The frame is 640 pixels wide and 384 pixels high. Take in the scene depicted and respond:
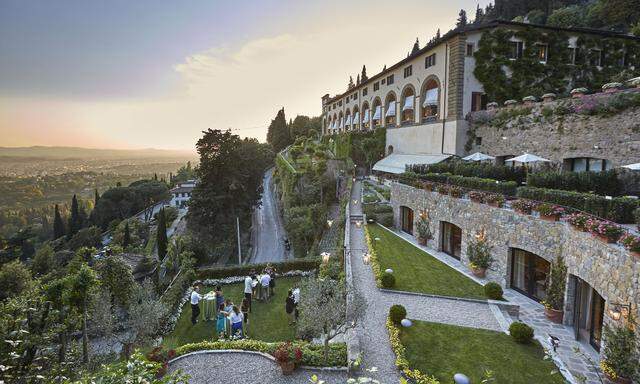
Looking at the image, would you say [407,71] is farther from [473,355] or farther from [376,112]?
[473,355]

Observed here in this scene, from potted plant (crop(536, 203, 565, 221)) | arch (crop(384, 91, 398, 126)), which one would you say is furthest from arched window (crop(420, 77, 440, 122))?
potted plant (crop(536, 203, 565, 221))

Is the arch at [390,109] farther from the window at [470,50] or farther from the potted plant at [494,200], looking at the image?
the potted plant at [494,200]

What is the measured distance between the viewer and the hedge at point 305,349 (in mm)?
10531

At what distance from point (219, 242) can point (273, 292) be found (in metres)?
16.4

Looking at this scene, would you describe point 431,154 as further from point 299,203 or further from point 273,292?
point 273,292

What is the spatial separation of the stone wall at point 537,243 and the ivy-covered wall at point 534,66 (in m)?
13.8

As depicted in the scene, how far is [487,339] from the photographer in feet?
37.8

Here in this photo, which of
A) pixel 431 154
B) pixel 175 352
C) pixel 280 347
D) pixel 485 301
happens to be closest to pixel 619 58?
pixel 431 154

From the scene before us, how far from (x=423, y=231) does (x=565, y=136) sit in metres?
11.0


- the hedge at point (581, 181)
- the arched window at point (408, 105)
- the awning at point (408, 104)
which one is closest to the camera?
the hedge at point (581, 181)

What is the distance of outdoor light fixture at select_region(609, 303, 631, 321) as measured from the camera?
8.98m

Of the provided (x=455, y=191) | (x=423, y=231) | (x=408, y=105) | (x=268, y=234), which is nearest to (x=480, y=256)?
(x=455, y=191)

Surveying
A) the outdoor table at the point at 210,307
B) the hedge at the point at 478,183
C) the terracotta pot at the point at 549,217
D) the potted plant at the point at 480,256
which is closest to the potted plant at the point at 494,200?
the hedge at the point at 478,183

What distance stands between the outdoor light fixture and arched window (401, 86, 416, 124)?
30.1 metres
